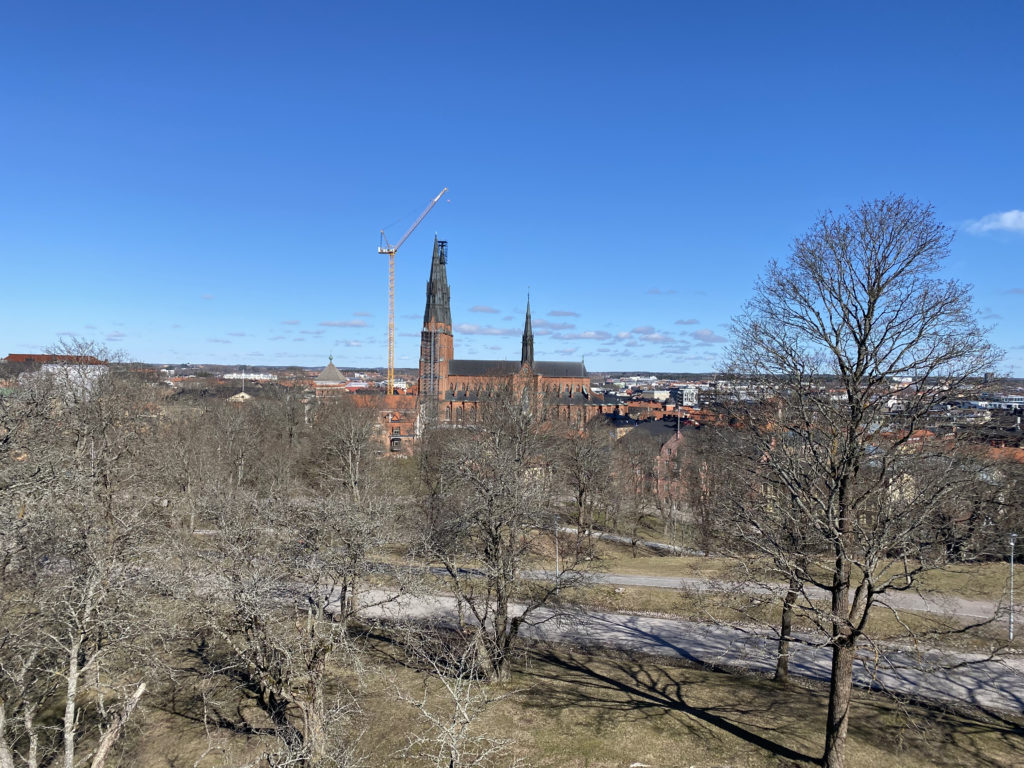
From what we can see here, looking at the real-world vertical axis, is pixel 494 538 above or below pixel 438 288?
below

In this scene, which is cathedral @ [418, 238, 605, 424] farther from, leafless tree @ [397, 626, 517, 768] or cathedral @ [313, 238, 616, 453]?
leafless tree @ [397, 626, 517, 768]

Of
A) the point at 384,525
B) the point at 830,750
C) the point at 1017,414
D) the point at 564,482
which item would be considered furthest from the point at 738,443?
the point at 564,482

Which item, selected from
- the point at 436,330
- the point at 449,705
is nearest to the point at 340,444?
the point at 449,705

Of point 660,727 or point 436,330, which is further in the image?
point 436,330

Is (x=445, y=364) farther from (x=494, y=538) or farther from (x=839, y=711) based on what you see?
(x=839, y=711)

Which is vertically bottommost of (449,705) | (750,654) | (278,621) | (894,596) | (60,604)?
→ (449,705)

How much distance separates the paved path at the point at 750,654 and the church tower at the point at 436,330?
60.0 m

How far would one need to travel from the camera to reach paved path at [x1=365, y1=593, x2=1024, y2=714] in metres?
14.4

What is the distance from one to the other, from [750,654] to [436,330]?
68.4 m

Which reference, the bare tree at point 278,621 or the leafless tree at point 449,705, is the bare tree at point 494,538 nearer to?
the leafless tree at point 449,705

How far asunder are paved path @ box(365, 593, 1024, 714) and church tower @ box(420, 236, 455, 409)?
60.0m

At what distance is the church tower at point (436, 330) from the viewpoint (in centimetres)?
8044

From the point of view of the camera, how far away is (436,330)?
80500 mm

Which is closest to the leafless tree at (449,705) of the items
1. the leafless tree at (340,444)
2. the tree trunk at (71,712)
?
the tree trunk at (71,712)
